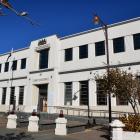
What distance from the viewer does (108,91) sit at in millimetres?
17344

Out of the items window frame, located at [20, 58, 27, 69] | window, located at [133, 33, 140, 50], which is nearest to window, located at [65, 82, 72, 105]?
window, located at [133, 33, 140, 50]

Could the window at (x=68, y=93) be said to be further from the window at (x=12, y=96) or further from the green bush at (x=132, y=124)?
the green bush at (x=132, y=124)

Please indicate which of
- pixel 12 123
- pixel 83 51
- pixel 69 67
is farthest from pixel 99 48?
pixel 12 123

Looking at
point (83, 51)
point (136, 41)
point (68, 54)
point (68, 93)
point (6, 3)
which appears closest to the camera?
point (6, 3)

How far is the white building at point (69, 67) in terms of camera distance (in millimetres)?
27484

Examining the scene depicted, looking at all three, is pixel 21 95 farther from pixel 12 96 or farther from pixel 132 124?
pixel 132 124

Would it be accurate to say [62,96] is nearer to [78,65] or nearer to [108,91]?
[78,65]

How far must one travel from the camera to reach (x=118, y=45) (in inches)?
1116

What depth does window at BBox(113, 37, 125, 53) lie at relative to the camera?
92.0 ft

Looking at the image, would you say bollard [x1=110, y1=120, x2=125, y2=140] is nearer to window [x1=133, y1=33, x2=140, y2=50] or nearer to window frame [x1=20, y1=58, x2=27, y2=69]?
window [x1=133, y1=33, x2=140, y2=50]

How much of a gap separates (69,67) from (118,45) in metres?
7.79

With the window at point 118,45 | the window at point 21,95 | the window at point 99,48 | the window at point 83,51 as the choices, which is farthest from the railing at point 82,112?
the window at point 21,95

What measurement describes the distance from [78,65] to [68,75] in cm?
Answer: 210

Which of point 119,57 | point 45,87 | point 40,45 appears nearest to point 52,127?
point 119,57
